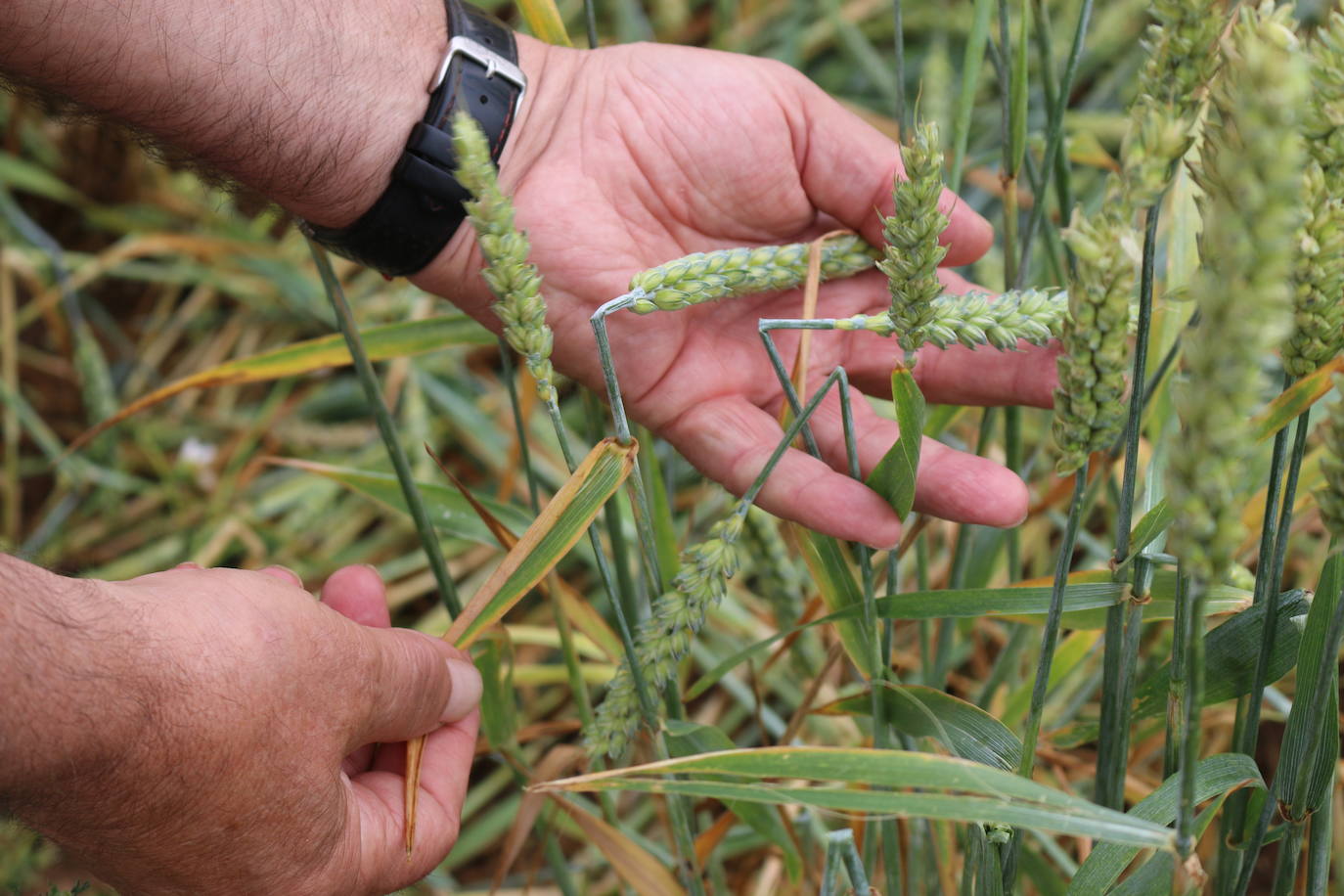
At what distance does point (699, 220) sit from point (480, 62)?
261 mm

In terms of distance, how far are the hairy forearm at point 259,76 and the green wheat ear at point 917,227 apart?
0.55 meters

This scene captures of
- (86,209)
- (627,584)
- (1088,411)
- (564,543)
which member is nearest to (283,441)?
(86,209)

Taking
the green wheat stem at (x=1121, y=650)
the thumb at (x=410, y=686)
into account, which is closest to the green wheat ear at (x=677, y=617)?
the thumb at (x=410, y=686)

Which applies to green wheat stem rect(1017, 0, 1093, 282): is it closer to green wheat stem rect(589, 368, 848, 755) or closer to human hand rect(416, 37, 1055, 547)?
human hand rect(416, 37, 1055, 547)

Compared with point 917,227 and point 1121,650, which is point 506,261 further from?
point 1121,650

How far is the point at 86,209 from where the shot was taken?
1.88m

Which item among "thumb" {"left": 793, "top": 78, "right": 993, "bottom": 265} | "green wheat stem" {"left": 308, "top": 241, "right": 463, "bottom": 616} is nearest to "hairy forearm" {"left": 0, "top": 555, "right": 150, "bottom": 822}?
"green wheat stem" {"left": 308, "top": 241, "right": 463, "bottom": 616}

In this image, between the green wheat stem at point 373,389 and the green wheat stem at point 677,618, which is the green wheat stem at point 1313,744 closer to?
the green wheat stem at point 677,618

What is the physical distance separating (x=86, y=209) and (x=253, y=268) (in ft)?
1.32

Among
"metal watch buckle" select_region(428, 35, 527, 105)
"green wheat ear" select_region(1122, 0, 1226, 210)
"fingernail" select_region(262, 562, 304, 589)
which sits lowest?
"fingernail" select_region(262, 562, 304, 589)

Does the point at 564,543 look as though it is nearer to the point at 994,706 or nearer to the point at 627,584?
the point at 627,584

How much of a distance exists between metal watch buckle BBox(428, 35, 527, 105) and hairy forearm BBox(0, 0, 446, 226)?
0.03 metres

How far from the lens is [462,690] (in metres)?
0.81

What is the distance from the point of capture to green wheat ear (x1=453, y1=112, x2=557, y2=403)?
0.57 m
